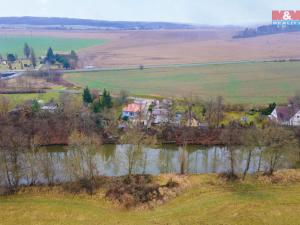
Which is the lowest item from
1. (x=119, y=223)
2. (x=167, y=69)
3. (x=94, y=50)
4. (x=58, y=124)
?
(x=119, y=223)

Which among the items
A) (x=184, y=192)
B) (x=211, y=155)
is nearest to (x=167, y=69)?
(x=211, y=155)

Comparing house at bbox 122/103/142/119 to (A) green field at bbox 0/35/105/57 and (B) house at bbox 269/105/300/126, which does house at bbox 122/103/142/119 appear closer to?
(B) house at bbox 269/105/300/126

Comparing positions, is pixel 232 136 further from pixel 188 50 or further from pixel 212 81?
pixel 188 50

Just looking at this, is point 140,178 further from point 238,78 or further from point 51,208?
point 238,78

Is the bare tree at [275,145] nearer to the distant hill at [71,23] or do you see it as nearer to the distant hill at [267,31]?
the distant hill at [267,31]

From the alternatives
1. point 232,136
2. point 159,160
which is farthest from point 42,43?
point 232,136

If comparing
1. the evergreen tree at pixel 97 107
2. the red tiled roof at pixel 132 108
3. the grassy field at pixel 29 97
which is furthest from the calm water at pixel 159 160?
the grassy field at pixel 29 97
